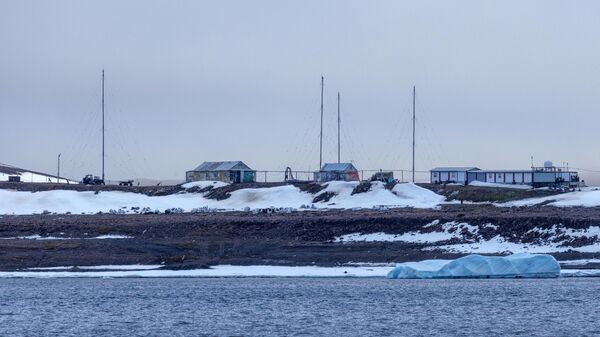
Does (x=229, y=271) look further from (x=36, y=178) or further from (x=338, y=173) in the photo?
(x=36, y=178)

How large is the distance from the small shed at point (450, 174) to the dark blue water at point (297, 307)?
69.1 meters

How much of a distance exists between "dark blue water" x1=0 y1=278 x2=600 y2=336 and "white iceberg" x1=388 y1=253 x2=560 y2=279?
458 millimetres

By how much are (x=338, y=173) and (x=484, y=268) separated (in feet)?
227

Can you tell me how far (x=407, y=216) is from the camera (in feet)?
254

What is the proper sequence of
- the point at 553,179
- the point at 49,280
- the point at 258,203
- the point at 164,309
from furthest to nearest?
1. the point at 553,179
2. the point at 258,203
3. the point at 49,280
4. the point at 164,309

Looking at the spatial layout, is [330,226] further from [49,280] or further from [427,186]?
[427,186]

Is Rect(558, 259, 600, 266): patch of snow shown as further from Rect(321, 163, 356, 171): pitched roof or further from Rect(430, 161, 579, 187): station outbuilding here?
Rect(321, 163, 356, 171): pitched roof

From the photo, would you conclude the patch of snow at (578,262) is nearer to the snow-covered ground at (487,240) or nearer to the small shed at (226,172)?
the snow-covered ground at (487,240)

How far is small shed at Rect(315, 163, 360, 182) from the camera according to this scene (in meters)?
128

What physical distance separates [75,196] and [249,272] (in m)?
48.3

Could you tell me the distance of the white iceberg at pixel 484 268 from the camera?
58.9 meters

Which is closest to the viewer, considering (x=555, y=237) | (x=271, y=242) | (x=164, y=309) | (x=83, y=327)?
(x=83, y=327)

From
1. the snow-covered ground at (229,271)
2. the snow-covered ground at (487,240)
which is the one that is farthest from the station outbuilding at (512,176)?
the snow-covered ground at (229,271)

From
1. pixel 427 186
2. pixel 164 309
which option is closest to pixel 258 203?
pixel 427 186
